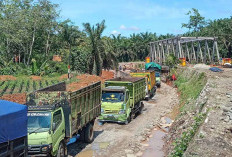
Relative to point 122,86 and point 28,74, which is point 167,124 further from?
point 28,74

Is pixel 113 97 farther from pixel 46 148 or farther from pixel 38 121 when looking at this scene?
pixel 46 148

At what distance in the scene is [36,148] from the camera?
10.8 m

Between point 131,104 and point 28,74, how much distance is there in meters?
23.6

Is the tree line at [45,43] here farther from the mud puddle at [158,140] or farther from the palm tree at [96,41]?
the mud puddle at [158,140]

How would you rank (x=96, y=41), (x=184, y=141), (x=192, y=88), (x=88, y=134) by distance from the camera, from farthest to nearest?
1. (x=96, y=41)
2. (x=192, y=88)
3. (x=88, y=134)
4. (x=184, y=141)

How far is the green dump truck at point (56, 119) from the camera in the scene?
10859 mm

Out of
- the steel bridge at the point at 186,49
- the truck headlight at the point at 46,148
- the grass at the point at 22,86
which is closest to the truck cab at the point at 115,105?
the truck headlight at the point at 46,148

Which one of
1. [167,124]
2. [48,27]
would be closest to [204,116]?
[167,124]

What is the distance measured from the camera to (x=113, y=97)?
19.3 m

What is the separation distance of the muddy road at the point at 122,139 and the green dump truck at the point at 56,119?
2.82 feet

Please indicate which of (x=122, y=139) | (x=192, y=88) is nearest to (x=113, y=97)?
(x=122, y=139)

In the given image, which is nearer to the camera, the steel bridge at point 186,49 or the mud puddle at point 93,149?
the mud puddle at point 93,149

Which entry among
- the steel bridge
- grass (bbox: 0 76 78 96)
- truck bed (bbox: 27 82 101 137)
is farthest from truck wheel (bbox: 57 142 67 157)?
the steel bridge

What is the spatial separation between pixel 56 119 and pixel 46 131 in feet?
2.78
